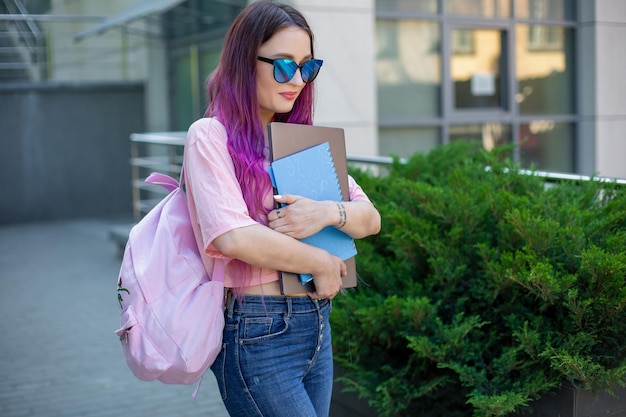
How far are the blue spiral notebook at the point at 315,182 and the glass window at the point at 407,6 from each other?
764cm

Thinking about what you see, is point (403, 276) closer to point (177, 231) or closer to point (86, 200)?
point (177, 231)

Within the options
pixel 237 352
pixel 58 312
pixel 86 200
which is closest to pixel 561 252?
pixel 237 352

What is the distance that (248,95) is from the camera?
2.24 m

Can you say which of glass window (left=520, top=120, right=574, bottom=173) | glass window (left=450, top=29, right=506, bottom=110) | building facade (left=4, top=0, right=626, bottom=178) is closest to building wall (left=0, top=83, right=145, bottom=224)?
building facade (left=4, top=0, right=626, bottom=178)

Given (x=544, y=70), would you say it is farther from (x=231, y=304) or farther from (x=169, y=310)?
(x=169, y=310)

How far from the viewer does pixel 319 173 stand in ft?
7.61

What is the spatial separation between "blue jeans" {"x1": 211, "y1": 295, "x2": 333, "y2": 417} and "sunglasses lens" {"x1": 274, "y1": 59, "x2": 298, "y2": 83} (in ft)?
2.01

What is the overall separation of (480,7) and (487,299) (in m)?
7.62

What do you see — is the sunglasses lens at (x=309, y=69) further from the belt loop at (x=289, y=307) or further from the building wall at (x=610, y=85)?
the building wall at (x=610, y=85)

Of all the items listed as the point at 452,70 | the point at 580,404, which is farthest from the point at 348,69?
the point at 580,404

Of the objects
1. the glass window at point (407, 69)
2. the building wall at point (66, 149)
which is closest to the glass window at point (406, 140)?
the glass window at point (407, 69)

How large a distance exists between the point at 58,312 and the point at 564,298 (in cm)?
537

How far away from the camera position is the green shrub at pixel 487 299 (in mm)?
3268

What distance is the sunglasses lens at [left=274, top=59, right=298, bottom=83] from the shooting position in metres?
2.23
